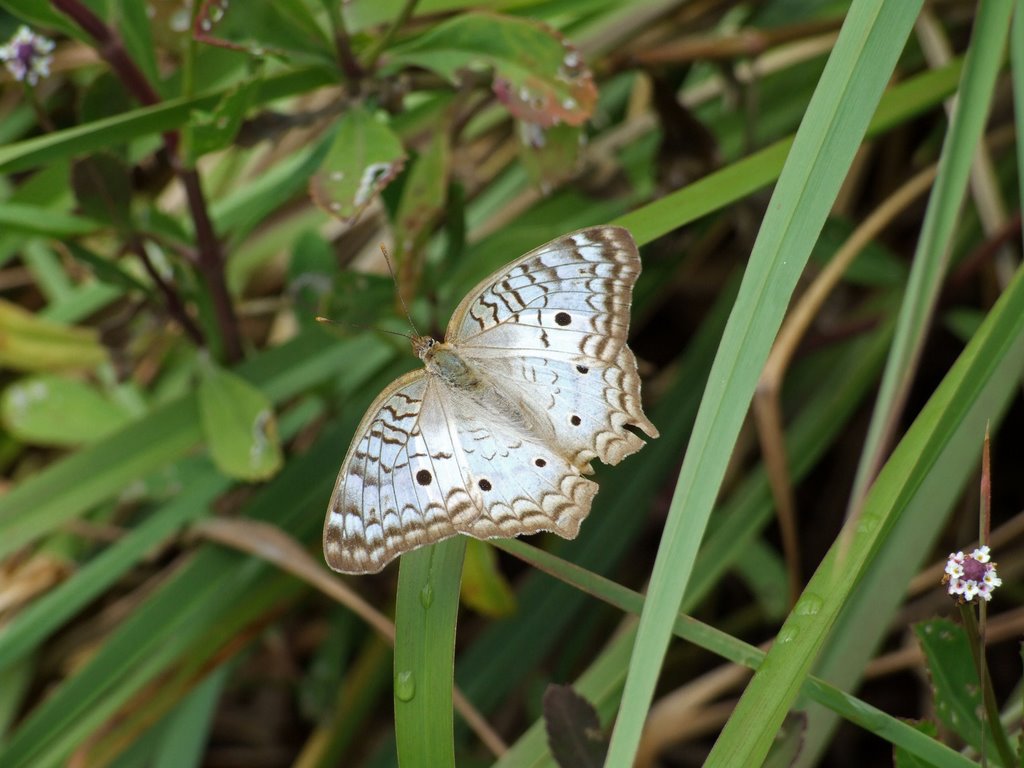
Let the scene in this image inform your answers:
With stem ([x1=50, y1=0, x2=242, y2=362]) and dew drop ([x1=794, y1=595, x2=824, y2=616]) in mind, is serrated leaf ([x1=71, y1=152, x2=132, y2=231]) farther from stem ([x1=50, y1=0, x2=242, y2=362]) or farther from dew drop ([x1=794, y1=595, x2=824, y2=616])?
dew drop ([x1=794, y1=595, x2=824, y2=616])

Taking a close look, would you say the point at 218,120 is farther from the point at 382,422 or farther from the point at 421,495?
the point at 421,495

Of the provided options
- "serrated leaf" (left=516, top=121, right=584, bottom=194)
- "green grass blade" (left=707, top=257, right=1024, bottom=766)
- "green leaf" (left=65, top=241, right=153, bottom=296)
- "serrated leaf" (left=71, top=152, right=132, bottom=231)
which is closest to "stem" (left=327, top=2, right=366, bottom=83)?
"serrated leaf" (left=516, top=121, right=584, bottom=194)

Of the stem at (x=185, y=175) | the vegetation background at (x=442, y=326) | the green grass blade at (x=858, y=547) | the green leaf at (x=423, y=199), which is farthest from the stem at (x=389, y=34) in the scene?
the green grass blade at (x=858, y=547)

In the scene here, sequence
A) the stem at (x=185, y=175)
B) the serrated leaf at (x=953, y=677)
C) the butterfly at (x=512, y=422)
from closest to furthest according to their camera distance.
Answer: the serrated leaf at (x=953, y=677) < the butterfly at (x=512, y=422) < the stem at (x=185, y=175)

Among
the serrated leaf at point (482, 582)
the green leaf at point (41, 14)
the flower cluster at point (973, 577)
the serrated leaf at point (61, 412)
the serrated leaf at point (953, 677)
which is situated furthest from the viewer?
the serrated leaf at point (61, 412)

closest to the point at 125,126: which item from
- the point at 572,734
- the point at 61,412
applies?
the point at 61,412

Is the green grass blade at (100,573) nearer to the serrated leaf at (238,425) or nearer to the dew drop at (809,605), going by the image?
the serrated leaf at (238,425)

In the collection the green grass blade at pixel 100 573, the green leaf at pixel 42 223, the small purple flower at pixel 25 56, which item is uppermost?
the small purple flower at pixel 25 56
